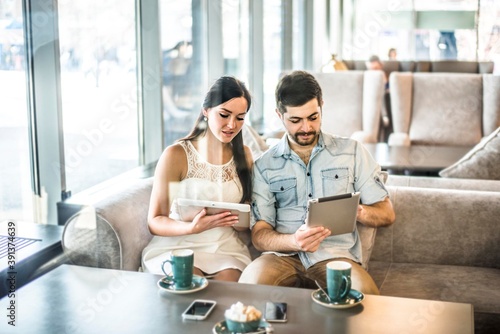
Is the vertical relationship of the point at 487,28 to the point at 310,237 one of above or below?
above

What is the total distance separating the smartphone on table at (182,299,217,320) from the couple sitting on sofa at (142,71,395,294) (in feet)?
1.88

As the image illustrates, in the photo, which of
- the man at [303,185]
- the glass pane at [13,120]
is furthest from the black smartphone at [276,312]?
the glass pane at [13,120]

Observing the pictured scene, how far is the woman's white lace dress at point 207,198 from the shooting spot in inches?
87.1

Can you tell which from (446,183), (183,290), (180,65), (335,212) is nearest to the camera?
(183,290)

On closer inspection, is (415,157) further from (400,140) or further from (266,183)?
(266,183)

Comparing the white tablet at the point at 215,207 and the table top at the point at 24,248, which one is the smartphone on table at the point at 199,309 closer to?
the white tablet at the point at 215,207

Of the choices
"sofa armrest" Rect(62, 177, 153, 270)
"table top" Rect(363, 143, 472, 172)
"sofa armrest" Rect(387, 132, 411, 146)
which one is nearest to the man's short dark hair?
"sofa armrest" Rect(62, 177, 153, 270)

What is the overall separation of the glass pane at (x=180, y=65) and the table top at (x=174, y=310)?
208 cm

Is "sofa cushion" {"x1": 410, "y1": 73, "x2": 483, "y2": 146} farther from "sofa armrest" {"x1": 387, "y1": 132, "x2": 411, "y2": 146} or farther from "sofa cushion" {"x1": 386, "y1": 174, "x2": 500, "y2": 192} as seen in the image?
"sofa cushion" {"x1": 386, "y1": 174, "x2": 500, "y2": 192}

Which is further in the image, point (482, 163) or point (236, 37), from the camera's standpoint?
point (236, 37)

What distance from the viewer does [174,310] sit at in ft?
5.05

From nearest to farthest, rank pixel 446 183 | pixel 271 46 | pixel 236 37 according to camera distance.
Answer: pixel 446 183
pixel 236 37
pixel 271 46

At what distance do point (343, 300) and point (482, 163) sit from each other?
4.87 feet

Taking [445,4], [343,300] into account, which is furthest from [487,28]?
[343,300]
